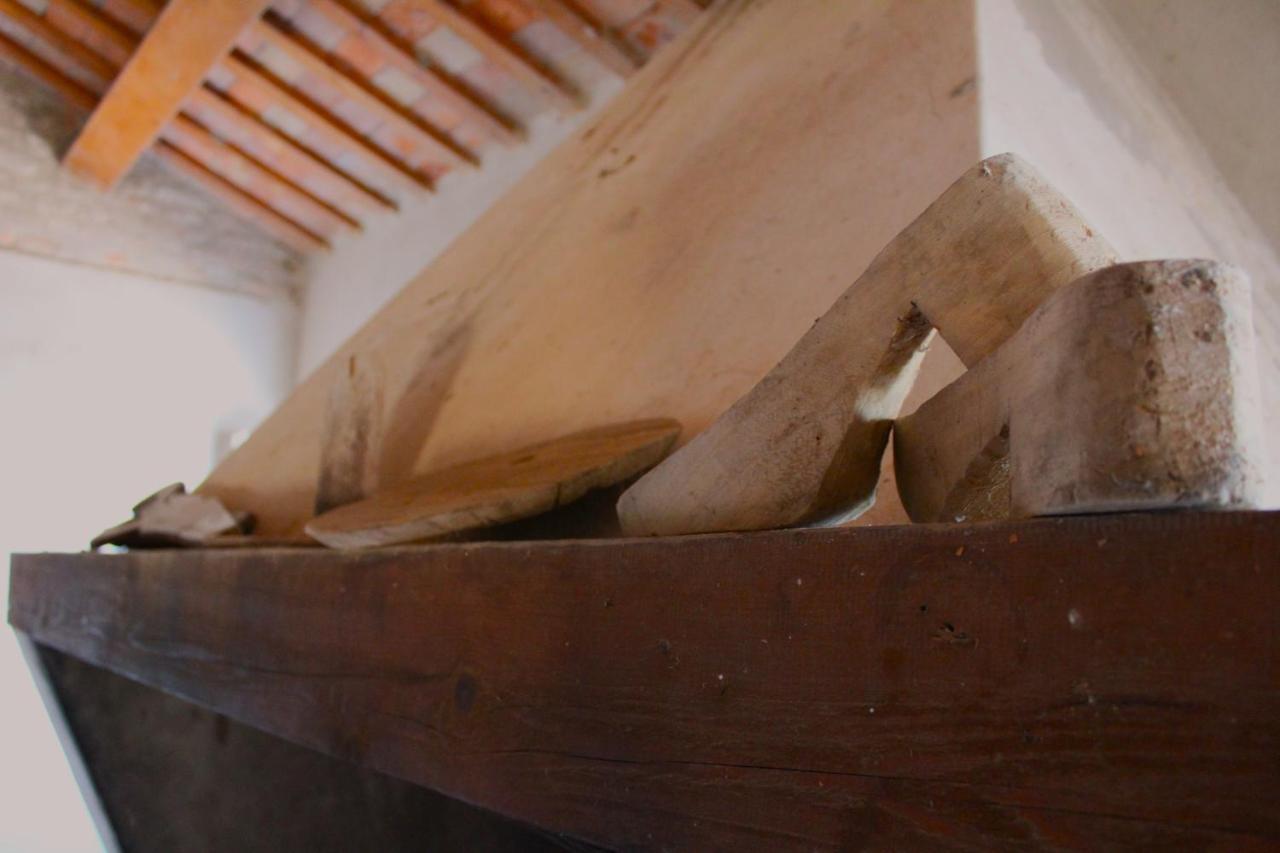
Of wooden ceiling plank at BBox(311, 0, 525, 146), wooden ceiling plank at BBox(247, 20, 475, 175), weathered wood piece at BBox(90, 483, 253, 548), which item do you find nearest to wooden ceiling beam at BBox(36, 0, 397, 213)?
wooden ceiling plank at BBox(247, 20, 475, 175)

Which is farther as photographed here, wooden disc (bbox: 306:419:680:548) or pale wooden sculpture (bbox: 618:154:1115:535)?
wooden disc (bbox: 306:419:680:548)

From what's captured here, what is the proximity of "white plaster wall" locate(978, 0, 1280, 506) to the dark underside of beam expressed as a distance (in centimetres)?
67

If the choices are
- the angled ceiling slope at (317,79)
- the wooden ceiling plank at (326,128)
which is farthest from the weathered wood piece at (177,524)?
the wooden ceiling plank at (326,128)

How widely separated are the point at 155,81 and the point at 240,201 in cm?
106

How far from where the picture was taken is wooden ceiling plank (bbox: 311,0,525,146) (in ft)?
10.7

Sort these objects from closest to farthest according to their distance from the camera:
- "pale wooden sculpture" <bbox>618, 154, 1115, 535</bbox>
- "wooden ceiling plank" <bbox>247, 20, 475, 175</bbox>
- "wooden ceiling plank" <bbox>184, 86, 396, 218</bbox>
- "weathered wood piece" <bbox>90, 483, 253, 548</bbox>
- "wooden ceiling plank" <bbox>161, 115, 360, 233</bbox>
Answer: "pale wooden sculpture" <bbox>618, 154, 1115, 535</bbox>
"weathered wood piece" <bbox>90, 483, 253, 548</bbox>
"wooden ceiling plank" <bbox>247, 20, 475, 175</bbox>
"wooden ceiling plank" <bbox>184, 86, 396, 218</bbox>
"wooden ceiling plank" <bbox>161, 115, 360, 233</bbox>

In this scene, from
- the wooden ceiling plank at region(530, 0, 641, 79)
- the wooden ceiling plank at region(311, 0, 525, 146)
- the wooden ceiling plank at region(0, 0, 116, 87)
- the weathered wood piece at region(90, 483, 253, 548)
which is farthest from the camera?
the wooden ceiling plank at region(0, 0, 116, 87)

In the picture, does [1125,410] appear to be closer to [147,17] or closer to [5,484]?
[147,17]

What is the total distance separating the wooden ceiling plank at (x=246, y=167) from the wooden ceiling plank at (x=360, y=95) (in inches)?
35.5

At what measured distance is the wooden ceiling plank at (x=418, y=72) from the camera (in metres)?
3.26

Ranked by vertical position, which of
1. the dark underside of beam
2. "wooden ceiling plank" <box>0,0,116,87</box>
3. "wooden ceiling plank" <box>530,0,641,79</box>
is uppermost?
"wooden ceiling plank" <box>0,0,116,87</box>

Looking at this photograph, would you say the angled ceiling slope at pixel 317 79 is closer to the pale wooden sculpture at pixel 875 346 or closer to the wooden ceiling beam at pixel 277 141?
the wooden ceiling beam at pixel 277 141

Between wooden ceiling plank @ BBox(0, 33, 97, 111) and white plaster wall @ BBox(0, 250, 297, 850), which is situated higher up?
wooden ceiling plank @ BBox(0, 33, 97, 111)

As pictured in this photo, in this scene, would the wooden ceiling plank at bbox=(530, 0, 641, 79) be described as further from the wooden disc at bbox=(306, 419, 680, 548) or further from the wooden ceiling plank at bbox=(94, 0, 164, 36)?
the wooden disc at bbox=(306, 419, 680, 548)
